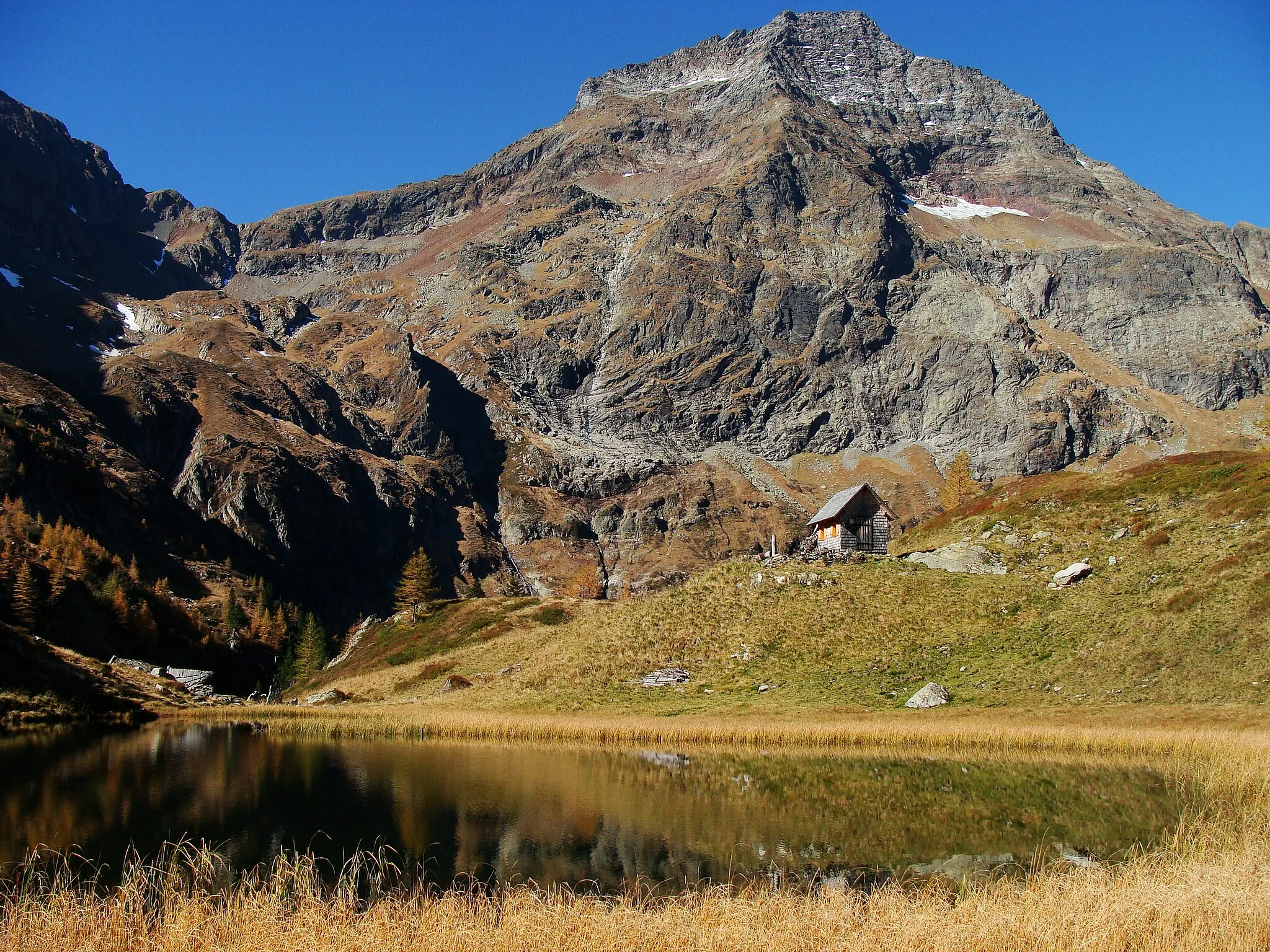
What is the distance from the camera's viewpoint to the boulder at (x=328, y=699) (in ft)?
263

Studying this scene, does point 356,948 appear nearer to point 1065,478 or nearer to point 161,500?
point 1065,478

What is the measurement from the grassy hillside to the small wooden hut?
322 cm

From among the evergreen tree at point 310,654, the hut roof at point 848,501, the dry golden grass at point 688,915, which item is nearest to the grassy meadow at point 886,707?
the dry golden grass at point 688,915

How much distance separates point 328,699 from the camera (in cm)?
8125

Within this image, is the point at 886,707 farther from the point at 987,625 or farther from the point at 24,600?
the point at 24,600

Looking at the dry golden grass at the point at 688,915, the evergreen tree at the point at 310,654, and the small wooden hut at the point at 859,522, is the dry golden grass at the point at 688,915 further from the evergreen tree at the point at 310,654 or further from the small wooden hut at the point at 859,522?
the evergreen tree at the point at 310,654

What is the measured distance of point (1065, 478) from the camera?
81.4 metres

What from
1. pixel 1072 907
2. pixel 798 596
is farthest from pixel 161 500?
pixel 1072 907

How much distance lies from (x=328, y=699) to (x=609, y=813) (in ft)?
210

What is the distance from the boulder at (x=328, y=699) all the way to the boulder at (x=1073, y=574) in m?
62.6

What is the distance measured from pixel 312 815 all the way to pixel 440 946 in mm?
14742

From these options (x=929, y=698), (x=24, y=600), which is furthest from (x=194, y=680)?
(x=929, y=698)

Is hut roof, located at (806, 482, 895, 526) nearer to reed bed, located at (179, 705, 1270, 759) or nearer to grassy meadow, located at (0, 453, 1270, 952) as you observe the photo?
grassy meadow, located at (0, 453, 1270, 952)

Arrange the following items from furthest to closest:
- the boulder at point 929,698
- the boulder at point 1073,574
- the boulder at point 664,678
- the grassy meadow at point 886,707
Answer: the boulder at point 664,678, the boulder at point 1073,574, the boulder at point 929,698, the grassy meadow at point 886,707
